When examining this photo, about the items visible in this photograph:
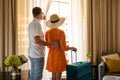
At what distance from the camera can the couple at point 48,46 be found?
9.59 ft

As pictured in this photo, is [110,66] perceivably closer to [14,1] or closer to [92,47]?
[92,47]

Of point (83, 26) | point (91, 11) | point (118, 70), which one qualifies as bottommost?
point (118, 70)

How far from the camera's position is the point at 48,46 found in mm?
3197

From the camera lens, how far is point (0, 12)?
11.7ft

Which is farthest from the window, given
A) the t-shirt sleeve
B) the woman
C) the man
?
the t-shirt sleeve

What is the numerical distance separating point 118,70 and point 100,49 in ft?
2.57

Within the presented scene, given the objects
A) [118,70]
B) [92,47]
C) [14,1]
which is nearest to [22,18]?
[14,1]

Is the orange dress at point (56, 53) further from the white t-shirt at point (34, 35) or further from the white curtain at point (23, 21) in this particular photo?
the white curtain at point (23, 21)

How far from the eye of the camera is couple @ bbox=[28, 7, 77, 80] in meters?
2.92

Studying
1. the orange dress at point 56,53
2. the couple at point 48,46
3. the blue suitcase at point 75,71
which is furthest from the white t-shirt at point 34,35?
the blue suitcase at point 75,71

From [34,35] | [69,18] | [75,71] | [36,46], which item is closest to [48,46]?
[36,46]

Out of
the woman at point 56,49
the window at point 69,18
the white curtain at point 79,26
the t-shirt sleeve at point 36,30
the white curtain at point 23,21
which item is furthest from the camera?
the white curtain at point 79,26

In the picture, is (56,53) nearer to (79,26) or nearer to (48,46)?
(48,46)

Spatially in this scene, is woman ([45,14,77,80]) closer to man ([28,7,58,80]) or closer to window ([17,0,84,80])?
man ([28,7,58,80])
